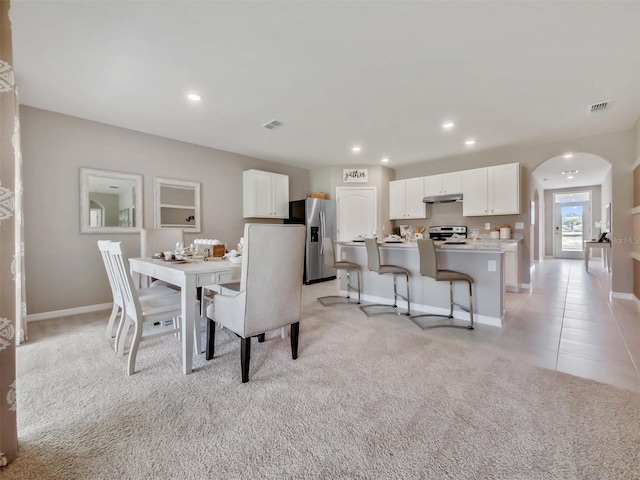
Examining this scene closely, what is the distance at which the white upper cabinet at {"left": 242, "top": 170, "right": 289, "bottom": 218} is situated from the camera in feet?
17.0

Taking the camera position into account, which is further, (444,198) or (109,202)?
(444,198)

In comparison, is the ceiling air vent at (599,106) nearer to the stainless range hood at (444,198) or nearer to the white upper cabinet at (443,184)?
the white upper cabinet at (443,184)

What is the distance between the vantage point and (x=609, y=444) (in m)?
1.31

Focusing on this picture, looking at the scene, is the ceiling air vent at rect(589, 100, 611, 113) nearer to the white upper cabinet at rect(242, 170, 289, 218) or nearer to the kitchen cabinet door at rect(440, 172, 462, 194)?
the kitchen cabinet door at rect(440, 172, 462, 194)

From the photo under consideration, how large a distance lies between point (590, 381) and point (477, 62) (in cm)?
257

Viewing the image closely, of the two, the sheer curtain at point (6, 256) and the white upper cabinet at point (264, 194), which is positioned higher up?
the white upper cabinet at point (264, 194)

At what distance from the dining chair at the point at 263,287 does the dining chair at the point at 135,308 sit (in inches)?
12.5

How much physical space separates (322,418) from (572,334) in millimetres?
2721

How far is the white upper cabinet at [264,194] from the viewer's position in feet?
17.0

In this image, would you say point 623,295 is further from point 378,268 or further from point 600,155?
point 378,268

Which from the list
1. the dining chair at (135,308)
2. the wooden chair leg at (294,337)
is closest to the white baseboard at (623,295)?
the wooden chair leg at (294,337)

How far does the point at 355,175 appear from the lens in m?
6.08

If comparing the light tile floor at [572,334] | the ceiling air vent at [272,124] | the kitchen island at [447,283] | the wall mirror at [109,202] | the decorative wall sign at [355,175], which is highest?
the ceiling air vent at [272,124]

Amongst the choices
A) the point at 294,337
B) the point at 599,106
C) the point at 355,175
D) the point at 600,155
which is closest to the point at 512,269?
the point at 600,155
